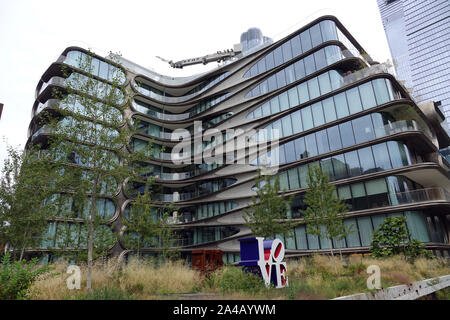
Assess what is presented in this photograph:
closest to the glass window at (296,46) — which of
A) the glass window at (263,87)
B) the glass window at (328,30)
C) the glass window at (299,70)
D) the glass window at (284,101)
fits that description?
the glass window at (299,70)

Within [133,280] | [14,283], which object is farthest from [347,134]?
[14,283]

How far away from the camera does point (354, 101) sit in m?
27.7

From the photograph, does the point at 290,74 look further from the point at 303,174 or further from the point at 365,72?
the point at 303,174

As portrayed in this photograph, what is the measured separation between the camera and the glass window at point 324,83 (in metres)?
29.8

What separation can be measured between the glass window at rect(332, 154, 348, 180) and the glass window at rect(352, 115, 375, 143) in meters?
2.30

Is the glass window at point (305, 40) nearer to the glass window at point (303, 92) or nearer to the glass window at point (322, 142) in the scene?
the glass window at point (303, 92)

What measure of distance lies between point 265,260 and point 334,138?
21.3 m

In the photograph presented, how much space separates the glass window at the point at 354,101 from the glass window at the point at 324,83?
2.32 metres

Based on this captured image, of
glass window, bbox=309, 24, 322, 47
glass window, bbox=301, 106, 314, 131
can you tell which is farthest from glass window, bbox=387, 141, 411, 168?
glass window, bbox=309, 24, 322, 47
